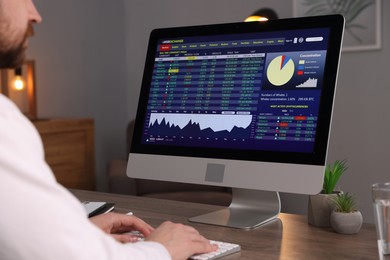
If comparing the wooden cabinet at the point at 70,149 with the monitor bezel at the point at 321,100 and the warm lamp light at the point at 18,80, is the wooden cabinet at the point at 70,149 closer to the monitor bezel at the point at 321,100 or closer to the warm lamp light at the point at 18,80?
the warm lamp light at the point at 18,80

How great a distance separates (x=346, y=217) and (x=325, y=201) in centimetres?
10

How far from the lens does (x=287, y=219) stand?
1709 millimetres


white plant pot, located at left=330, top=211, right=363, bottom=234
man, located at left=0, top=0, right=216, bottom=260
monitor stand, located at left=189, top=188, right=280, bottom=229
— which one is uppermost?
man, located at left=0, top=0, right=216, bottom=260

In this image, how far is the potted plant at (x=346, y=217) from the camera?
1.52m

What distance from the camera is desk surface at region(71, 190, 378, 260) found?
1.35m

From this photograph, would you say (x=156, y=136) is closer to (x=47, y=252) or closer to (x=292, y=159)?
(x=292, y=159)

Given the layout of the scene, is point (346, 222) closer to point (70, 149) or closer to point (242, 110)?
point (242, 110)

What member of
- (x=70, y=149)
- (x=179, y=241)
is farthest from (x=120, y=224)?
(x=70, y=149)

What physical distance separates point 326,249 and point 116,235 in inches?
18.1

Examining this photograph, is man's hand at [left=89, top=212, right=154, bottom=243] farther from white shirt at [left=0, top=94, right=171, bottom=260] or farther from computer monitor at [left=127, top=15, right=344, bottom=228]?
white shirt at [left=0, top=94, right=171, bottom=260]

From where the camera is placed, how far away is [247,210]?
1764mm

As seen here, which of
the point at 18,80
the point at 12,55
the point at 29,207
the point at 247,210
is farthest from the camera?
the point at 18,80

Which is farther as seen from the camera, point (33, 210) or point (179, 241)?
point (179, 241)

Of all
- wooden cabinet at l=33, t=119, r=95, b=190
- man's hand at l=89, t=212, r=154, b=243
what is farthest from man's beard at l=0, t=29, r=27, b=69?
wooden cabinet at l=33, t=119, r=95, b=190
